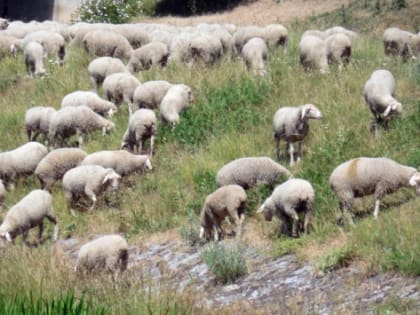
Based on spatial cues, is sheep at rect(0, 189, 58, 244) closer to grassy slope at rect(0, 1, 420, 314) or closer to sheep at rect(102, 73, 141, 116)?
grassy slope at rect(0, 1, 420, 314)

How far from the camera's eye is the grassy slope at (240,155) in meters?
10.4

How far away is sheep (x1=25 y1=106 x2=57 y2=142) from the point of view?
1802cm

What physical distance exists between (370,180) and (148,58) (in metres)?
9.79

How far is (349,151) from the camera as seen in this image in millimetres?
13938

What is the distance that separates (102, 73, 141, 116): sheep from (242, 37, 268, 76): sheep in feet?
7.37

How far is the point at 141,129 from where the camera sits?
1619cm

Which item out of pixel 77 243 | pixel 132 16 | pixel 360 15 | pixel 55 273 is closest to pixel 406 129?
pixel 77 243

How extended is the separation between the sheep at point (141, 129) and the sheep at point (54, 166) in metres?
1.05

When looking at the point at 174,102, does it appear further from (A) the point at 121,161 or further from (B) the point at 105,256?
(B) the point at 105,256

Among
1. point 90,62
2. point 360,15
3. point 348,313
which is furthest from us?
point 360,15

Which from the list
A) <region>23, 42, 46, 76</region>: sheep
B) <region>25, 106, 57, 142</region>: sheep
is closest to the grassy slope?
<region>25, 106, 57, 142</region>: sheep

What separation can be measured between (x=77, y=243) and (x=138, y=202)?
1247 millimetres

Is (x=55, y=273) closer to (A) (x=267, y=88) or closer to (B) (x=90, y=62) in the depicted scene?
(A) (x=267, y=88)

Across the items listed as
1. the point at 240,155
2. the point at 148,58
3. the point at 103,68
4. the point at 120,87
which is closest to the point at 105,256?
the point at 240,155
